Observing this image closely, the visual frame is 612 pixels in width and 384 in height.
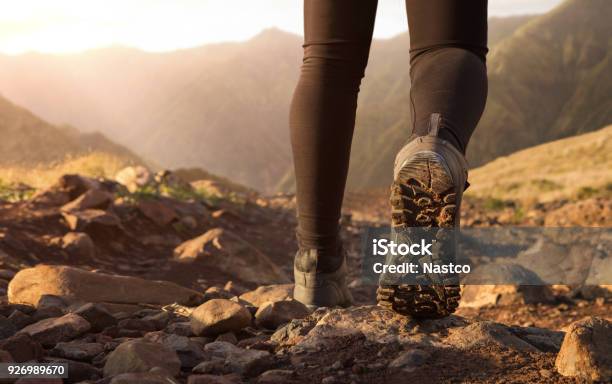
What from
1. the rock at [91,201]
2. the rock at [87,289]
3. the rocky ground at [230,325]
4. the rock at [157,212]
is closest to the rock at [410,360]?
the rocky ground at [230,325]

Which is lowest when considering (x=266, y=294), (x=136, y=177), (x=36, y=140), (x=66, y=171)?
(x=266, y=294)

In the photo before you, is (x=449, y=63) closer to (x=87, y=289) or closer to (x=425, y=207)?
(x=425, y=207)

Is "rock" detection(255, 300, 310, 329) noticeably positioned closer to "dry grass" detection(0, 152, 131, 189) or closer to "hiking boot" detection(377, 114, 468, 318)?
"hiking boot" detection(377, 114, 468, 318)

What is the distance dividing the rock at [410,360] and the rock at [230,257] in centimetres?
306

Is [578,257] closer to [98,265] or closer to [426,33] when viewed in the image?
[98,265]

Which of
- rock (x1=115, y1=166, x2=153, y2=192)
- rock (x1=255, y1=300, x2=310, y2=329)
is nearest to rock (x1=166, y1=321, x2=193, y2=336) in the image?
rock (x1=255, y1=300, x2=310, y2=329)

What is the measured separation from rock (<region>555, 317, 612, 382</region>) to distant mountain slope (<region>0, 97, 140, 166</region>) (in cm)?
1992

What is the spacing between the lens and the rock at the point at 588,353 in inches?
57.0

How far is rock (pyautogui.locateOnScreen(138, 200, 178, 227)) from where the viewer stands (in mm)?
5828

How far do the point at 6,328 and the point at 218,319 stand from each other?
24.0 inches

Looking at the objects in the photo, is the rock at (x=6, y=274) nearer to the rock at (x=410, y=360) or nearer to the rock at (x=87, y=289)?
the rock at (x=87, y=289)

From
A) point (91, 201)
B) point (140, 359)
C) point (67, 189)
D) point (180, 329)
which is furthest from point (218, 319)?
point (67, 189)

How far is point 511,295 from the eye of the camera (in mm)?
4129

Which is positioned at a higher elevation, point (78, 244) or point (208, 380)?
point (78, 244)
